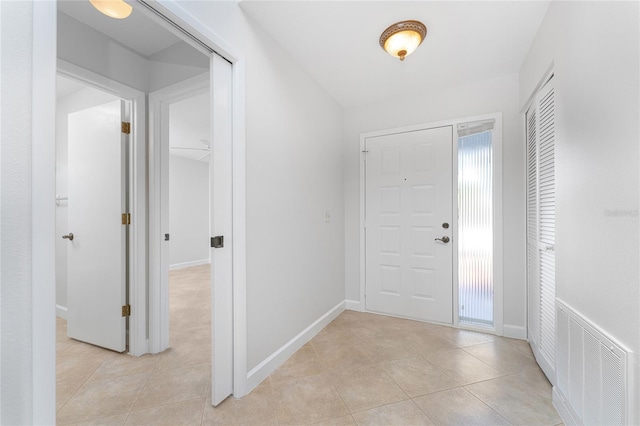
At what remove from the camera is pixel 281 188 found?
7.17 feet

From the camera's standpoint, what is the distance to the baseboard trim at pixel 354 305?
330 cm

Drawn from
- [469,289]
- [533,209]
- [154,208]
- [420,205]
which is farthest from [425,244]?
[154,208]

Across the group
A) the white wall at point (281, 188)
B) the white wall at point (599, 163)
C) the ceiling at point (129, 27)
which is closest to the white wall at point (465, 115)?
the white wall at point (281, 188)

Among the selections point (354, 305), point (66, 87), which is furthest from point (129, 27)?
point (354, 305)

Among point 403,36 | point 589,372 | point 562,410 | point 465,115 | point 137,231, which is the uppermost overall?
point 403,36

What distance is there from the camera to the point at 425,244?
2971 millimetres

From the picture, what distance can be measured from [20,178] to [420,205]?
9.83 ft

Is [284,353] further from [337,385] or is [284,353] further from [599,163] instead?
[599,163]

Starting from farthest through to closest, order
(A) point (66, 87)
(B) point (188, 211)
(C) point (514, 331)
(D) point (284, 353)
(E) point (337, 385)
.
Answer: (B) point (188, 211) → (A) point (66, 87) → (C) point (514, 331) → (D) point (284, 353) → (E) point (337, 385)

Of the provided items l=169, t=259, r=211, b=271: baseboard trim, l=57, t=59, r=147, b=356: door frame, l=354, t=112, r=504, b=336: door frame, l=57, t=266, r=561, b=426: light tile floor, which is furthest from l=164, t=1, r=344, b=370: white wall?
l=169, t=259, r=211, b=271: baseboard trim

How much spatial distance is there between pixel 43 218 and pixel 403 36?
2283 millimetres

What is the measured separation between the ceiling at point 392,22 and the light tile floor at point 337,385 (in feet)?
8.40

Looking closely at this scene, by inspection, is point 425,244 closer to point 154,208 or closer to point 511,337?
point 511,337

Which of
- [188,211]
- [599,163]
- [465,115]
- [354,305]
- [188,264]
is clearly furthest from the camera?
[188,211]
